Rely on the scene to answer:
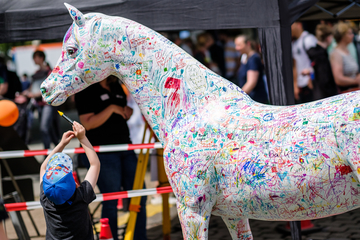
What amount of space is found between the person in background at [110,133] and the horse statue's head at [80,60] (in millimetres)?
1405

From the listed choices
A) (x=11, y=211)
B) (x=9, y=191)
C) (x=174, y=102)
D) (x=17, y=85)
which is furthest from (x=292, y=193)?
(x=17, y=85)

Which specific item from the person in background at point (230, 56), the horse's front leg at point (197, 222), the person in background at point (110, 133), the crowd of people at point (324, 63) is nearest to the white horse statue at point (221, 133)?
the horse's front leg at point (197, 222)

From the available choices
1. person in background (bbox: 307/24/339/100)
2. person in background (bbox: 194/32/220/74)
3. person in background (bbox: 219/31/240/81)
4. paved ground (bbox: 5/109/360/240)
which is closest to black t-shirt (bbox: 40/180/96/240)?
paved ground (bbox: 5/109/360/240)

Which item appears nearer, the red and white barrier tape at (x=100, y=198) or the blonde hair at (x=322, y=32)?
the red and white barrier tape at (x=100, y=198)

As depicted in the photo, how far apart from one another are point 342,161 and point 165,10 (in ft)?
6.92

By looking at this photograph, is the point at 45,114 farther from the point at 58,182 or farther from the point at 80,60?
the point at 58,182

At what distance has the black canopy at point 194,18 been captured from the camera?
347 centimetres

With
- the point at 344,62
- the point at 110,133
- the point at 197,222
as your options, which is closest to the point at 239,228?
Result: the point at 197,222

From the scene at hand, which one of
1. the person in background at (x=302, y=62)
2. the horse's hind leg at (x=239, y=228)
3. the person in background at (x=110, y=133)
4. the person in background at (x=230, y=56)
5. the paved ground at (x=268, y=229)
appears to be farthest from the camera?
the person in background at (x=230, y=56)

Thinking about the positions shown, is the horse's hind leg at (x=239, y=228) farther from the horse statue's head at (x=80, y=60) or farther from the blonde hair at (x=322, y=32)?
the blonde hair at (x=322, y=32)

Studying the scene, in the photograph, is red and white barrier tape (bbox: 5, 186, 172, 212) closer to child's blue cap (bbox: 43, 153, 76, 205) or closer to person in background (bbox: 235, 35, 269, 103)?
child's blue cap (bbox: 43, 153, 76, 205)

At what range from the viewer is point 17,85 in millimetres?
8180

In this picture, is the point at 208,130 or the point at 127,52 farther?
the point at 127,52

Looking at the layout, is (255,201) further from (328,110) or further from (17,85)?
(17,85)
